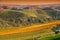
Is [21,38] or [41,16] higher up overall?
[41,16]

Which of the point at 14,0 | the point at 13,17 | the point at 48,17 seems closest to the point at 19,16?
the point at 13,17

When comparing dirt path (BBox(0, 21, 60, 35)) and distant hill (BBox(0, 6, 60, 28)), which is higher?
distant hill (BBox(0, 6, 60, 28))

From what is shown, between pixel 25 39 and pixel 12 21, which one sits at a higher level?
pixel 12 21

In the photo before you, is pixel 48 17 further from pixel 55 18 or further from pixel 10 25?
pixel 10 25

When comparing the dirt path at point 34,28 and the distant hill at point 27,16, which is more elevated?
the distant hill at point 27,16

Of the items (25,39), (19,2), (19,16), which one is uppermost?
(19,2)

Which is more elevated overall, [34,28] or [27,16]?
[27,16]

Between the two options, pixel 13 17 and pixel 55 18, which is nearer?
pixel 13 17

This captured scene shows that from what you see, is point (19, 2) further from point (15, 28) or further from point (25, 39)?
point (25, 39)

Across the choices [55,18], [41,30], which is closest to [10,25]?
[41,30]
